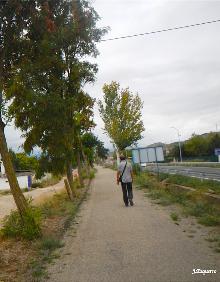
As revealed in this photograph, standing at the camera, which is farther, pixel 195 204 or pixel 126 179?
pixel 126 179

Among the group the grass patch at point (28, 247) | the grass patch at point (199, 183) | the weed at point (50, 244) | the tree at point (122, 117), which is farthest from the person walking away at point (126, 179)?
the tree at point (122, 117)

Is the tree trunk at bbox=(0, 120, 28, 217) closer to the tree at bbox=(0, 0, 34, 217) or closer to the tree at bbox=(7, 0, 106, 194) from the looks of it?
the tree at bbox=(0, 0, 34, 217)

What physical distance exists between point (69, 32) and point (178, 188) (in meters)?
7.71

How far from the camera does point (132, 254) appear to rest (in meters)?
7.98

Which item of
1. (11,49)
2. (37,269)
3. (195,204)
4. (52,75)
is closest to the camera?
(37,269)

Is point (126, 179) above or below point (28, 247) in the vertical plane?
above

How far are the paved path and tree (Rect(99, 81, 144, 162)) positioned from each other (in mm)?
41743

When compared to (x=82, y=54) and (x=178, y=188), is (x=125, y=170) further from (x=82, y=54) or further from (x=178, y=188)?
(x=82, y=54)

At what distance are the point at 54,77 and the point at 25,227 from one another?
10968 millimetres

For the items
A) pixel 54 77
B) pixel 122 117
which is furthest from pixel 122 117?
pixel 54 77

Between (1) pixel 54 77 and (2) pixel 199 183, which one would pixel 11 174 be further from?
(2) pixel 199 183

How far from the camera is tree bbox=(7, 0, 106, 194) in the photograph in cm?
1239

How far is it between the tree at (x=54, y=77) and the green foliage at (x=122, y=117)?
30.0 meters

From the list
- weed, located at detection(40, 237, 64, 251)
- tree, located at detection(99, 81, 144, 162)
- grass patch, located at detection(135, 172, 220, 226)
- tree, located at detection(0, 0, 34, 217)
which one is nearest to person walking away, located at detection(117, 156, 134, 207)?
grass patch, located at detection(135, 172, 220, 226)
